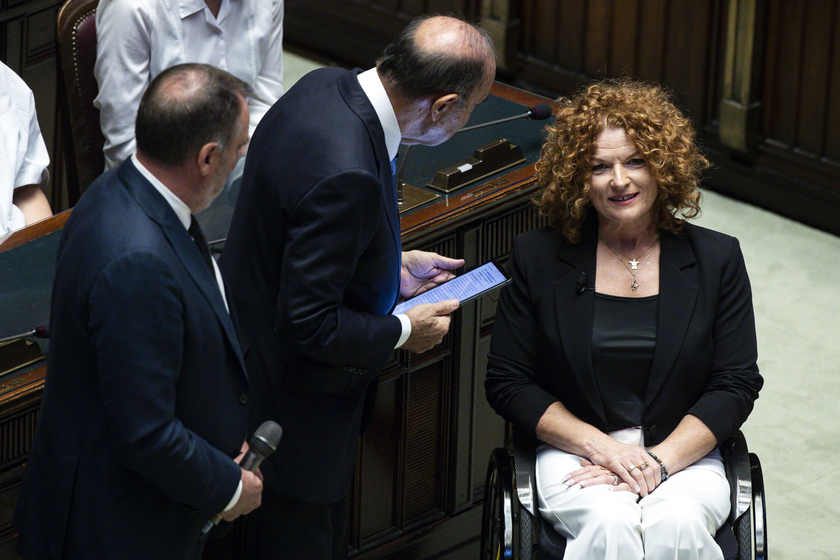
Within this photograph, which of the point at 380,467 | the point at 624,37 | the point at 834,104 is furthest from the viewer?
the point at 624,37

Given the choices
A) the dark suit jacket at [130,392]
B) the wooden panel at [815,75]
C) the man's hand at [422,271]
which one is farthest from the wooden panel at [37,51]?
the wooden panel at [815,75]

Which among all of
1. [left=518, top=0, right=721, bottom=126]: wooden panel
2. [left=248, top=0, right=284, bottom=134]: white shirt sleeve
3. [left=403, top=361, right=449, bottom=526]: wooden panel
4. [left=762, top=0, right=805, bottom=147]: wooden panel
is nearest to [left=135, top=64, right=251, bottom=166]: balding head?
[left=403, top=361, right=449, bottom=526]: wooden panel

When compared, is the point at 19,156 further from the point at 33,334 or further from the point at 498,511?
the point at 498,511

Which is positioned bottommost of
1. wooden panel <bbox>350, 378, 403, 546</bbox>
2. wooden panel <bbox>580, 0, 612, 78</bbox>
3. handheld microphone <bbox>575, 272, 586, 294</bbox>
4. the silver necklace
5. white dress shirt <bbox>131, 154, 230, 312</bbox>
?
wooden panel <bbox>350, 378, 403, 546</bbox>

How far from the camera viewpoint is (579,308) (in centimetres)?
252

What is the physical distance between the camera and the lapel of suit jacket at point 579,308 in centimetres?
248

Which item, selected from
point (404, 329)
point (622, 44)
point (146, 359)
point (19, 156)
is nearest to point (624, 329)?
point (404, 329)

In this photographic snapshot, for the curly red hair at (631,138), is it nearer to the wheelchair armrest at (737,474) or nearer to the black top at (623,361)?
the black top at (623,361)

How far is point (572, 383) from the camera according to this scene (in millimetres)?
2498

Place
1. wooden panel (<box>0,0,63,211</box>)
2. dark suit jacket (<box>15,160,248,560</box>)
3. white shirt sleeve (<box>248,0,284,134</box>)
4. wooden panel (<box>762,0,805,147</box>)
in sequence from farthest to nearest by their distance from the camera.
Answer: wooden panel (<box>762,0,805,147</box>) → wooden panel (<box>0,0,63,211</box>) → white shirt sleeve (<box>248,0,284,134</box>) → dark suit jacket (<box>15,160,248,560</box>)

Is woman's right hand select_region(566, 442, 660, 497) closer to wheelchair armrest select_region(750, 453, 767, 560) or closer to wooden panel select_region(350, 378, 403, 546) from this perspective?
wheelchair armrest select_region(750, 453, 767, 560)

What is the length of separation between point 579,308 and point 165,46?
58.1 inches

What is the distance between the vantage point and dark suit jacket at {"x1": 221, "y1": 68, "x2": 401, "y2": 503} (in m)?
2.03

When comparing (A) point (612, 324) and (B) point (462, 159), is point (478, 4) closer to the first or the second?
(B) point (462, 159)
